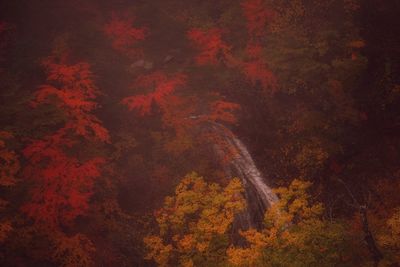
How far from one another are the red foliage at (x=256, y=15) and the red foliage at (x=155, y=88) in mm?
3767

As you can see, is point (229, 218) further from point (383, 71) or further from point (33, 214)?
point (383, 71)

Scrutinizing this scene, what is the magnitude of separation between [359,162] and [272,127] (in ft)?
12.6

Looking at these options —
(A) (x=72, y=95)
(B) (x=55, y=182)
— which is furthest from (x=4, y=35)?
(B) (x=55, y=182)

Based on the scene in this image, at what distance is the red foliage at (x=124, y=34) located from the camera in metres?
14.5

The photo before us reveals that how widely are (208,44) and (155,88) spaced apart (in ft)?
10.2

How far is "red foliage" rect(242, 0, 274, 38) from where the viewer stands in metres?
14.2

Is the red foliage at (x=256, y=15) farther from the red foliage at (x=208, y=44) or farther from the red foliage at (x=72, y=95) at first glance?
the red foliage at (x=72, y=95)

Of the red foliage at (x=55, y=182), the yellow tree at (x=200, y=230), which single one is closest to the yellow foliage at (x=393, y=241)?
the yellow tree at (x=200, y=230)

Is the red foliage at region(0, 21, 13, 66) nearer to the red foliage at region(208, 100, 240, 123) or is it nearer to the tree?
the red foliage at region(208, 100, 240, 123)

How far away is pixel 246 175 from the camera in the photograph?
1352 centimetres

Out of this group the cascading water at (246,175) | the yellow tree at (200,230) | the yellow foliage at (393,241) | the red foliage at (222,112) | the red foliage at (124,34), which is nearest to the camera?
the yellow foliage at (393,241)

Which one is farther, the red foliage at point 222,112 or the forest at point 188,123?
the red foliage at point 222,112

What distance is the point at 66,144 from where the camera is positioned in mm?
11109

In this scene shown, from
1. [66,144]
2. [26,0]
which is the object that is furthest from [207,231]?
[26,0]
